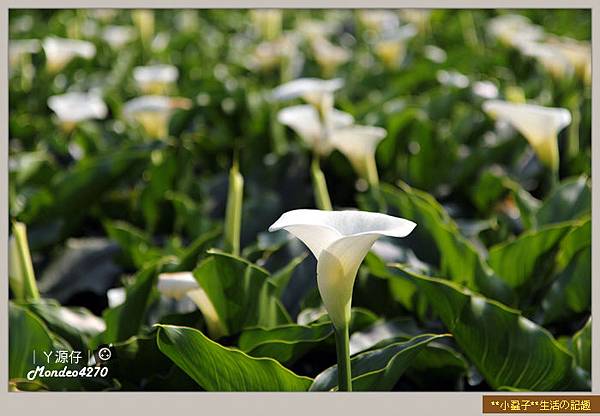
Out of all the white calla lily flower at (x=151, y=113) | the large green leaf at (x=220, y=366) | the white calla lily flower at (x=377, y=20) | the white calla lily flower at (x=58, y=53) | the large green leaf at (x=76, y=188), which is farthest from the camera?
the white calla lily flower at (x=377, y=20)

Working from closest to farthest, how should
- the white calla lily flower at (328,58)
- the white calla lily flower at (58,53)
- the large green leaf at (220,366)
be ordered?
the large green leaf at (220,366)
the white calla lily flower at (58,53)
the white calla lily flower at (328,58)

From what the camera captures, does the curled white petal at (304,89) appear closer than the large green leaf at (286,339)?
No

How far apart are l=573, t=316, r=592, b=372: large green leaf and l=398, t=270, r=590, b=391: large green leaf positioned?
28 millimetres

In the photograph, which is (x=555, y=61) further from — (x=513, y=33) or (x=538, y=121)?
(x=538, y=121)

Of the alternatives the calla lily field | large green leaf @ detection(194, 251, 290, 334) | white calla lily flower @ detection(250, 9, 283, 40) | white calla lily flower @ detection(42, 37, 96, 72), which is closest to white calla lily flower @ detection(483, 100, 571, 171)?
the calla lily field

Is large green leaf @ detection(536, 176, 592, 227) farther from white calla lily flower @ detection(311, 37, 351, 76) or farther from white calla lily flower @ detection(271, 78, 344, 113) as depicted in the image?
white calla lily flower @ detection(311, 37, 351, 76)

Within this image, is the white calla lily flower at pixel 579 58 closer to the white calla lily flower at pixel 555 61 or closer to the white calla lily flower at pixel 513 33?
the white calla lily flower at pixel 555 61

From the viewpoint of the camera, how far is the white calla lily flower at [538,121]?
129 cm

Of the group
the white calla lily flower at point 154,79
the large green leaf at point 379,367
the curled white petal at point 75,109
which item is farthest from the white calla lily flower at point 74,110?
the large green leaf at point 379,367

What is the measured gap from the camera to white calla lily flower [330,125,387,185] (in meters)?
1.33

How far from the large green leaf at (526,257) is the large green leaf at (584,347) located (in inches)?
5.0

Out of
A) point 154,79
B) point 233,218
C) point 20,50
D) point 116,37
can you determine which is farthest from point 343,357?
point 116,37
